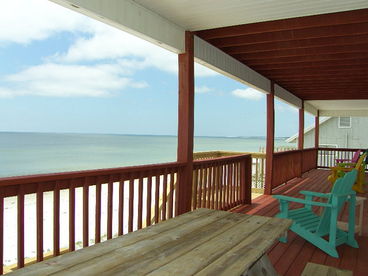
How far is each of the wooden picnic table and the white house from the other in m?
21.3

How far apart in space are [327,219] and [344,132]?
20340 mm

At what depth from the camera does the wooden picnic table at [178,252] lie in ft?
4.45

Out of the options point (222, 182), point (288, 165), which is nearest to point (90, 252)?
point (222, 182)

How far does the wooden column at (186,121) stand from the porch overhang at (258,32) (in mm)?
159

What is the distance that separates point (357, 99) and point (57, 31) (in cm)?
4036

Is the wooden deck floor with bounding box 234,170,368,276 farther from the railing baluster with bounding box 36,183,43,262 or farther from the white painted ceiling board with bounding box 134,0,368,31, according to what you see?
the white painted ceiling board with bounding box 134,0,368,31

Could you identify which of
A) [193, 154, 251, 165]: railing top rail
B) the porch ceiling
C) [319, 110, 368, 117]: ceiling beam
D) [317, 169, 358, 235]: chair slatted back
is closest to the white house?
[319, 110, 368, 117]: ceiling beam

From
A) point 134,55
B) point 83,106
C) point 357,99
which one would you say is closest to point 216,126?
point 134,55

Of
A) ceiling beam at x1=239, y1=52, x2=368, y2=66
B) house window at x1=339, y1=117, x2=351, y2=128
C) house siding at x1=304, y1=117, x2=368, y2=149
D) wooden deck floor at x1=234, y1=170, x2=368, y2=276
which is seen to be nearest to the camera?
wooden deck floor at x1=234, y1=170, x2=368, y2=276

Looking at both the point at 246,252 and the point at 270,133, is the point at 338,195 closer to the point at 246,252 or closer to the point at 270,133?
the point at 246,252

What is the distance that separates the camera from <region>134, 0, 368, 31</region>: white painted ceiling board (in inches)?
126

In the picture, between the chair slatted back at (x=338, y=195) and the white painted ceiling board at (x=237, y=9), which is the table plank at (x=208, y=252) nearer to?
the chair slatted back at (x=338, y=195)

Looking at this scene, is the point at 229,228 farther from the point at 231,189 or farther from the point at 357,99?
the point at 357,99

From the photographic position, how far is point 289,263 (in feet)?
10.7
